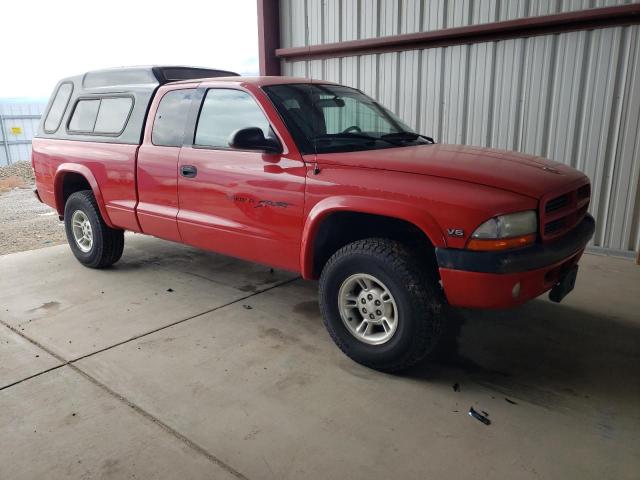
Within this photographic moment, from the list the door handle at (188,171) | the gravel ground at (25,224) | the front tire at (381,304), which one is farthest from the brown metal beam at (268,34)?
the front tire at (381,304)

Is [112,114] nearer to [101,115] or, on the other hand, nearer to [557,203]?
[101,115]

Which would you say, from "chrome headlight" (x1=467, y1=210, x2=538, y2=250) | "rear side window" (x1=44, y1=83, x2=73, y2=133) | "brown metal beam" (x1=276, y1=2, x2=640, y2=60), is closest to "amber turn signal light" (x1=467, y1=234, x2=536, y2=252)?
"chrome headlight" (x1=467, y1=210, x2=538, y2=250)

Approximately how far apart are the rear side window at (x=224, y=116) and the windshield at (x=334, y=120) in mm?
174

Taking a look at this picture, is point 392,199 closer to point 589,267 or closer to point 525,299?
point 525,299

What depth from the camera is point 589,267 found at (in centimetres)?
521

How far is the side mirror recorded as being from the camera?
10.5 ft

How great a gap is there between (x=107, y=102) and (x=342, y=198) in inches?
121

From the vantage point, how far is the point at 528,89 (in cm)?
582

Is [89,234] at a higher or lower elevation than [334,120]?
lower

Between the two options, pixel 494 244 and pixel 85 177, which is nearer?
pixel 494 244

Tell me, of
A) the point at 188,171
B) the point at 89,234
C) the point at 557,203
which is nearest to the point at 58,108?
the point at 89,234

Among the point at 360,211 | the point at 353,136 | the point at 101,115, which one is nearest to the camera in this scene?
the point at 360,211

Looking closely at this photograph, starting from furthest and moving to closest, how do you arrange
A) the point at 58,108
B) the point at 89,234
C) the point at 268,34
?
the point at 268,34 → the point at 58,108 → the point at 89,234

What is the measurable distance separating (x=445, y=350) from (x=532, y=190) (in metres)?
1.27
